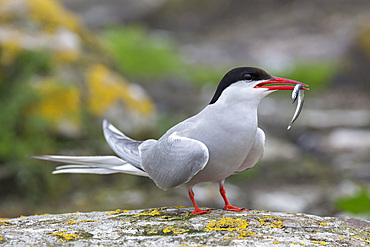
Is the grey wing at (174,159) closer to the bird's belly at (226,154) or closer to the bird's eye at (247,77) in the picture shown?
the bird's belly at (226,154)

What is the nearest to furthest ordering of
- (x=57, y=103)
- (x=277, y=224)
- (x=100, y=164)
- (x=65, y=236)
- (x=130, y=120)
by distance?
1. (x=65, y=236)
2. (x=277, y=224)
3. (x=100, y=164)
4. (x=57, y=103)
5. (x=130, y=120)

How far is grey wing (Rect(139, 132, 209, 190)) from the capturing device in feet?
11.0

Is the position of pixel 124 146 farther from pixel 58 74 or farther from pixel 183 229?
pixel 58 74

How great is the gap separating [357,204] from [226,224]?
3.45 m

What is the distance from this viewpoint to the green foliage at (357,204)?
615 centimetres

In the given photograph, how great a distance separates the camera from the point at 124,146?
404cm

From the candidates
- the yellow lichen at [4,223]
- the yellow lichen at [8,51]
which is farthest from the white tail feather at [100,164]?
the yellow lichen at [8,51]

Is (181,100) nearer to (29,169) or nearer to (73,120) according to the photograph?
(73,120)

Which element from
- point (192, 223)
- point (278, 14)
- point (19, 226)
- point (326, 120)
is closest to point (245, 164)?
point (192, 223)

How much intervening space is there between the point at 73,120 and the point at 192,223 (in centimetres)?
355

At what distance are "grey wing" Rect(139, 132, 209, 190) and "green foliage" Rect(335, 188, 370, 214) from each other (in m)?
3.34

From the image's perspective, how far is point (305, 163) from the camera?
25.5 feet

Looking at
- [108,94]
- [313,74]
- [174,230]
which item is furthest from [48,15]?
[313,74]

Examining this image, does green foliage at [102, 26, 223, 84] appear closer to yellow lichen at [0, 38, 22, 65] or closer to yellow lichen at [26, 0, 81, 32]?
yellow lichen at [26, 0, 81, 32]
